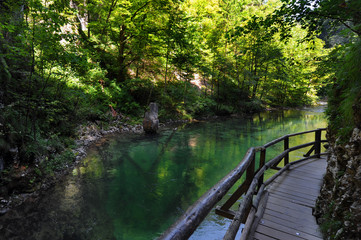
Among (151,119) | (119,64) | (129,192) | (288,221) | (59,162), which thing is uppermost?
(119,64)

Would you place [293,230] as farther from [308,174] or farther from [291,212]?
[308,174]

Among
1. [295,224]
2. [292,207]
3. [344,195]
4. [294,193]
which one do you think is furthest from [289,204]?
[344,195]

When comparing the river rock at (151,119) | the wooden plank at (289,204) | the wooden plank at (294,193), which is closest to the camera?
the wooden plank at (289,204)

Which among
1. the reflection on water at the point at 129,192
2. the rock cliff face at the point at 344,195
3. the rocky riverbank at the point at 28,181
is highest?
the rock cliff face at the point at 344,195

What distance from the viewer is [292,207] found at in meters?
4.35

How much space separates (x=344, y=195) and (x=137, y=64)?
1684cm

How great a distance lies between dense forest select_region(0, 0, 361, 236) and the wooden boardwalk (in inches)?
70.4

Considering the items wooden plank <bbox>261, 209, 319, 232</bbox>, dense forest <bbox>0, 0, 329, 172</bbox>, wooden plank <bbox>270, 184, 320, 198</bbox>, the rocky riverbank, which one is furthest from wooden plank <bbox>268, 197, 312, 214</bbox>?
the rocky riverbank

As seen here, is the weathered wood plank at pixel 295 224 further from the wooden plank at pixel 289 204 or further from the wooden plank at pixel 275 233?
the wooden plank at pixel 289 204

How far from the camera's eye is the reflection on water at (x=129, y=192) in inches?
192

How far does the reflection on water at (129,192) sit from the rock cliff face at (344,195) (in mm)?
2712

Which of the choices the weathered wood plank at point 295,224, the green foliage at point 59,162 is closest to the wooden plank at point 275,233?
the weathered wood plank at point 295,224

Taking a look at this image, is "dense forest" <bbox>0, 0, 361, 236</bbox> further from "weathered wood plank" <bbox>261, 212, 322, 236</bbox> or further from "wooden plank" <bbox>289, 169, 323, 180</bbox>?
"wooden plank" <bbox>289, 169, 323, 180</bbox>

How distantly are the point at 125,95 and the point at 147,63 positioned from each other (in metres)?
4.30
